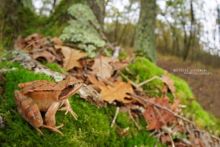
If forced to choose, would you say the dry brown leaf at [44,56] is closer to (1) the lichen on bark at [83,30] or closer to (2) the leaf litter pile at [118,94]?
(2) the leaf litter pile at [118,94]

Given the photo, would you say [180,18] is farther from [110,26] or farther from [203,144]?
[203,144]

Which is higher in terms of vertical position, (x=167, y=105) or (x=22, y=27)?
(x=22, y=27)

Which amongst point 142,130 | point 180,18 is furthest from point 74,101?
point 180,18

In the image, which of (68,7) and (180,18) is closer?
(68,7)

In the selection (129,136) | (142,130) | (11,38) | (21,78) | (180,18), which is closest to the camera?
(21,78)

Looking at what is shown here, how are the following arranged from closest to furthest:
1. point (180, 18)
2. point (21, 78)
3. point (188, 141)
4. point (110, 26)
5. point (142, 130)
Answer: point (21, 78)
point (142, 130)
point (188, 141)
point (180, 18)
point (110, 26)

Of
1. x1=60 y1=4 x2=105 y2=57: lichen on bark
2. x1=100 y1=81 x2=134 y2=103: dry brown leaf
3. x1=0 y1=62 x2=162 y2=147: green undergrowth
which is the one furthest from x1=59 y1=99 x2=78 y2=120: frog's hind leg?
x1=60 y1=4 x2=105 y2=57: lichen on bark

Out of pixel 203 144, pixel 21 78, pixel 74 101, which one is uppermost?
pixel 21 78
